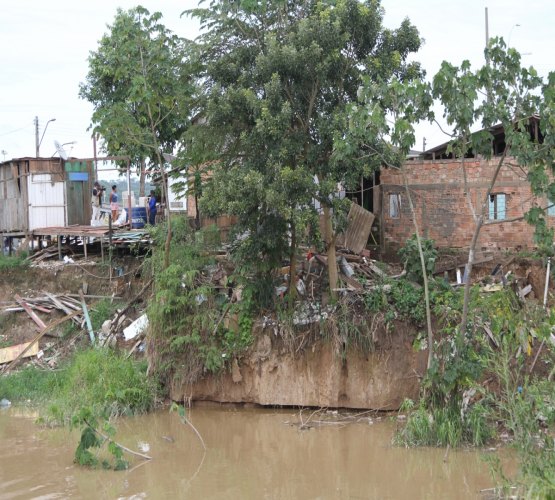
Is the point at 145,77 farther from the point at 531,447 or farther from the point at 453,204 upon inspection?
the point at 531,447

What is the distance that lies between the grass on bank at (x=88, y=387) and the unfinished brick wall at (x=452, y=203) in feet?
20.1

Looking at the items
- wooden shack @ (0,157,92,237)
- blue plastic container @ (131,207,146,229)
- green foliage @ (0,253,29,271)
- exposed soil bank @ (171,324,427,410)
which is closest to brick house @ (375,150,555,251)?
exposed soil bank @ (171,324,427,410)

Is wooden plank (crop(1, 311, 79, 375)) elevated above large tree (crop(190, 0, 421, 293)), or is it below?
below

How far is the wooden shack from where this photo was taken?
19.2m

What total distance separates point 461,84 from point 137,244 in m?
9.22

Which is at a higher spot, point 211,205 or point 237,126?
point 237,126

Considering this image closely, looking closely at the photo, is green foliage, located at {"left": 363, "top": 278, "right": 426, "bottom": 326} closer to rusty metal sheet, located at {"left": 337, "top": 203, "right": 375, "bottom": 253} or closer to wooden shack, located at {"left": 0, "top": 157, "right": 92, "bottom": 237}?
rusty metal sheet, located at {"left": 337, "top": 203, "right": 375, "bottom": 253}

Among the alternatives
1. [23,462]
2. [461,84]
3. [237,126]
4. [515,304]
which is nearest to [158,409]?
[23,462]

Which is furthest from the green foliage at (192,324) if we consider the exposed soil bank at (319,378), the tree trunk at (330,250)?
the tree trunk at (330,250)

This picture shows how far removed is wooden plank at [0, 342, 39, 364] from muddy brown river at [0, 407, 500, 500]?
8.43ft

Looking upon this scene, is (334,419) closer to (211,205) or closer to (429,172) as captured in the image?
(211,205)

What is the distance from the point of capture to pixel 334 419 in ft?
41.3

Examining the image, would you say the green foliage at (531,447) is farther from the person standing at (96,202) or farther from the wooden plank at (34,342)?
the person standing at (96,202)

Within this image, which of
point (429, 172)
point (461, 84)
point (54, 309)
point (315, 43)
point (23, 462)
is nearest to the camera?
point (461, 84)
